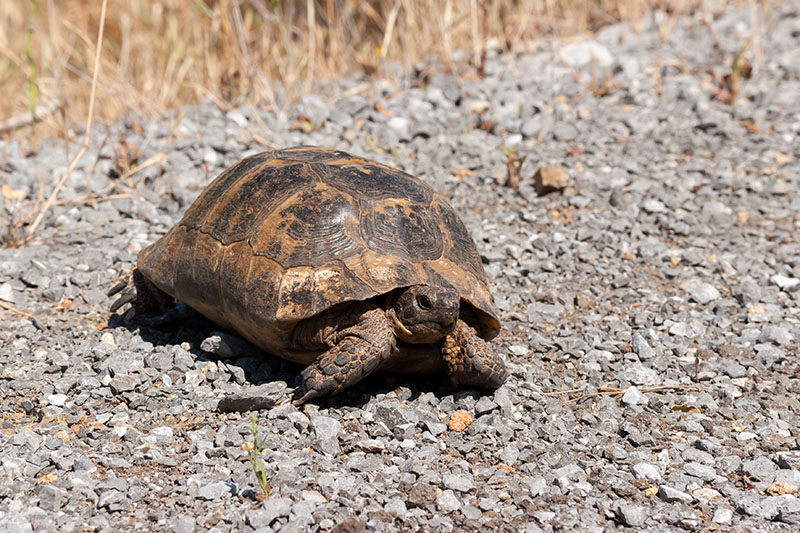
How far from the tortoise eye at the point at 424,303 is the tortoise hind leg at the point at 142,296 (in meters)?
1.52

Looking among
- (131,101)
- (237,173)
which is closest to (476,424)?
(237,173)

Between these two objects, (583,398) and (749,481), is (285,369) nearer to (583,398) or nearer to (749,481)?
(583,398)

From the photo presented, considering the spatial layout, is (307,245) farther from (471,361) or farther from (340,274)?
(471,361)

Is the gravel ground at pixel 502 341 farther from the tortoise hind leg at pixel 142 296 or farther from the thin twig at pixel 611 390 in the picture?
the tortoise hind leg at pixel 142 296

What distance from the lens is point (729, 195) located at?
17.3ft

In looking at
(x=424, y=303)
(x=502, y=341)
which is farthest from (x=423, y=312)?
(x=502, y=341)

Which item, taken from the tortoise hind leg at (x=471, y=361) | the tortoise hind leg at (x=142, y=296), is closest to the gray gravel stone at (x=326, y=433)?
the tortoise hind leg at (x=471, y=361)

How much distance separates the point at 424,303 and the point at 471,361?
1.04 ft

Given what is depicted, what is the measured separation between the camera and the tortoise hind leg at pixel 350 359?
120 inches

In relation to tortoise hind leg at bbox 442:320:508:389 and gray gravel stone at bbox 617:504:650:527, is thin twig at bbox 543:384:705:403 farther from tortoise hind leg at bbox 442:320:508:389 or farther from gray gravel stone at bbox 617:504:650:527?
gray gravel stone at bbox 617:504:650:527

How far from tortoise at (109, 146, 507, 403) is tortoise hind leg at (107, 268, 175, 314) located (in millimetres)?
340

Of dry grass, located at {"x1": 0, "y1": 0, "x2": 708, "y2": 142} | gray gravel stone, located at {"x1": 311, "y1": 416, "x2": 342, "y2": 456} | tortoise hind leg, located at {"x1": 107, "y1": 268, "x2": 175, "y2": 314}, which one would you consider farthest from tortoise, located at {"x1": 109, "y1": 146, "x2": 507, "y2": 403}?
dry grass, located at {"x1": 0, "y1": 0, "x2": 708, "y2": 142}

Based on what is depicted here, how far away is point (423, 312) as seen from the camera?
3.13 m

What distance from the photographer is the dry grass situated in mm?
6445
